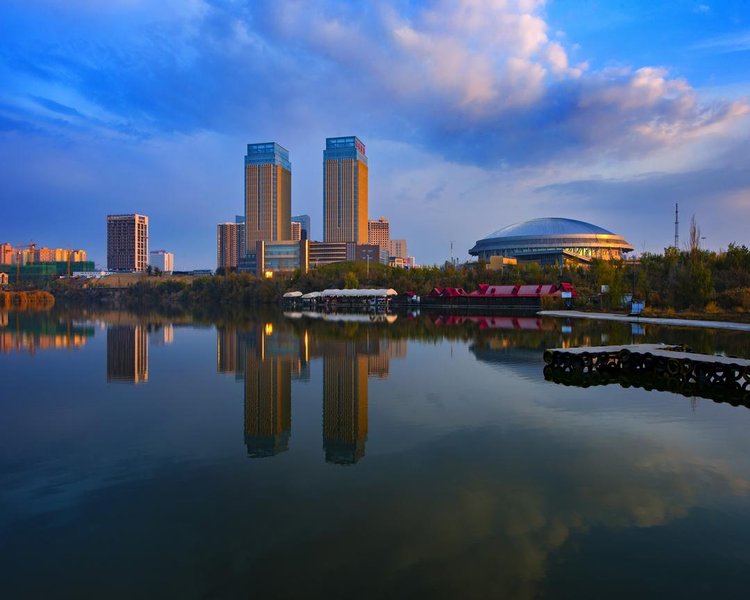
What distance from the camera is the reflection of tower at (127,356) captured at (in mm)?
22219

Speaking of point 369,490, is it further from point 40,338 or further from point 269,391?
point 40,338

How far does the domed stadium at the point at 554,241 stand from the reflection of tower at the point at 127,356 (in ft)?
362

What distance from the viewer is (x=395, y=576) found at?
6863 millimetres

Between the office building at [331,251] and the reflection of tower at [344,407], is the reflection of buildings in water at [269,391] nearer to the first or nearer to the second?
the reflection of tower at [344,407]

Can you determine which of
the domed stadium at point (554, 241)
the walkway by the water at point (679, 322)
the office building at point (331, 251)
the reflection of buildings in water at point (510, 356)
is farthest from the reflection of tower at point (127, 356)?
the office building at point (331, 251)

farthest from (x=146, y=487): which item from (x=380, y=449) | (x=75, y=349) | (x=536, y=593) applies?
(x=75, y=349)

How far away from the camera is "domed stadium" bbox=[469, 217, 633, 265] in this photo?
469 feet

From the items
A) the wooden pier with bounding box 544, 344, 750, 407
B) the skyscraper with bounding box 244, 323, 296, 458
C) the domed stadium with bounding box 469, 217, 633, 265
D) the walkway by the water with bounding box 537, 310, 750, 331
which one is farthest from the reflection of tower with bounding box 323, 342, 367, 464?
the domed stadium with bounding box 469, 217, 633, 265

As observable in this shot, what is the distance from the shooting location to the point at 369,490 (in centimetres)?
962

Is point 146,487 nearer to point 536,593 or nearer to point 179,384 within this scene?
point 536,593

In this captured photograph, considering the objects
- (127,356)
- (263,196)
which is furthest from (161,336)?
(263,196)

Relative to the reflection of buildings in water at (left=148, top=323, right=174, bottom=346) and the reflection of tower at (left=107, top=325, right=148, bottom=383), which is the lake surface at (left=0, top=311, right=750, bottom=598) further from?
the reflection of buildings in water at (left=148, top=323, right=174, bottom=346)

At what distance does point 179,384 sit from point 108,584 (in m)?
14.2

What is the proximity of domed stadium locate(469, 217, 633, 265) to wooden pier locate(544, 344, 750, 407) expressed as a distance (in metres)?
117
